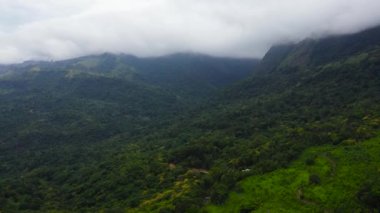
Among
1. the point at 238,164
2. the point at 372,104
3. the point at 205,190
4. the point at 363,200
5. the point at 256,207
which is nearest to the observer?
the point at 363,200

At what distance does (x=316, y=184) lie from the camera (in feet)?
390

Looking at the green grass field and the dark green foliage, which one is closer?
the green grass field

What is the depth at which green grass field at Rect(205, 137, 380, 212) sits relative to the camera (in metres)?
108

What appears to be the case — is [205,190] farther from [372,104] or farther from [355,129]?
[372,104]

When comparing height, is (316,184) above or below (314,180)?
below

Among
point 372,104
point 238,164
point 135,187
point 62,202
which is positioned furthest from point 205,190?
point 372,104

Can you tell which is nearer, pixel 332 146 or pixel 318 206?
pixel 318 206

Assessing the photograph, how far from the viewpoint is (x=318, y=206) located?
4218 inches

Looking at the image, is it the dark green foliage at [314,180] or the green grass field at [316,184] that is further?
the dark green foliage at [314,180]

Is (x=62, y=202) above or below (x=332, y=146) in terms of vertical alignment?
below

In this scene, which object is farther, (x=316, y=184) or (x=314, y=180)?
(x=314, y=180)

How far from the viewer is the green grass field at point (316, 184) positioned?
108 m

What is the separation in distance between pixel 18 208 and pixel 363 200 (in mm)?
106496

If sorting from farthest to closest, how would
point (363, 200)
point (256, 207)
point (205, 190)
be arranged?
point (205, 190), point (256, 207), point (363, 200)
